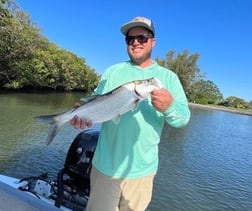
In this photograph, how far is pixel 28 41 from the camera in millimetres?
32062

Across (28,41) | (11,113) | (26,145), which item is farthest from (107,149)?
(28,41)

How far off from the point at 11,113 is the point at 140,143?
1612 centimetres

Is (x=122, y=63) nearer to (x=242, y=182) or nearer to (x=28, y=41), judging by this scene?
(x=242, y=182)

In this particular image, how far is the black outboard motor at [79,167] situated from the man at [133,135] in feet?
5.34

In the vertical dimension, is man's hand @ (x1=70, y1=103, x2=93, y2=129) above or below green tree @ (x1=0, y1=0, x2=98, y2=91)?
below

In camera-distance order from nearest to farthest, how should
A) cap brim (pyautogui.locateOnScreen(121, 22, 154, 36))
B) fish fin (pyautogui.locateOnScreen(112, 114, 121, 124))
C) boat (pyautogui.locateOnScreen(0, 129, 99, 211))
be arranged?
fish fin (pyautogui.locateOnScreen(112, 114, 121, 124)) < cap brim (pyautogui.locateOnScreen(121, 22, 154, 36)) < boat (pyautogui.locateOnScreen(0, 129, 99, 211))

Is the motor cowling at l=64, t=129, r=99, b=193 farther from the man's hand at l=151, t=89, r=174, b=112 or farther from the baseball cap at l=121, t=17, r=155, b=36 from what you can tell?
the man's hand at l=151, t=89, r=174, b=112

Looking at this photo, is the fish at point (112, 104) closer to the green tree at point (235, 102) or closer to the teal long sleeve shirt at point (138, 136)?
the teal long sleeve shirt at point (138, 136)

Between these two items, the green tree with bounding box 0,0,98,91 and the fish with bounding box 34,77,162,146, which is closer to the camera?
the fish with bounding box 34,77,162,146

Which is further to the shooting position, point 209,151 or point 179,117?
point 209,151

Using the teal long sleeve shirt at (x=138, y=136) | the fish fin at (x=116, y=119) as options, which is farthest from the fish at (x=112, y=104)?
the teal long sleeve shirt at (x=138, y=136)

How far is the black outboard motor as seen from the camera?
170 inches

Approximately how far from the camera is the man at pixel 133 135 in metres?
2.45

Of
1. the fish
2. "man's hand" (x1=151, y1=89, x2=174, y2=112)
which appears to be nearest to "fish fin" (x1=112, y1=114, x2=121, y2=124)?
the fish
